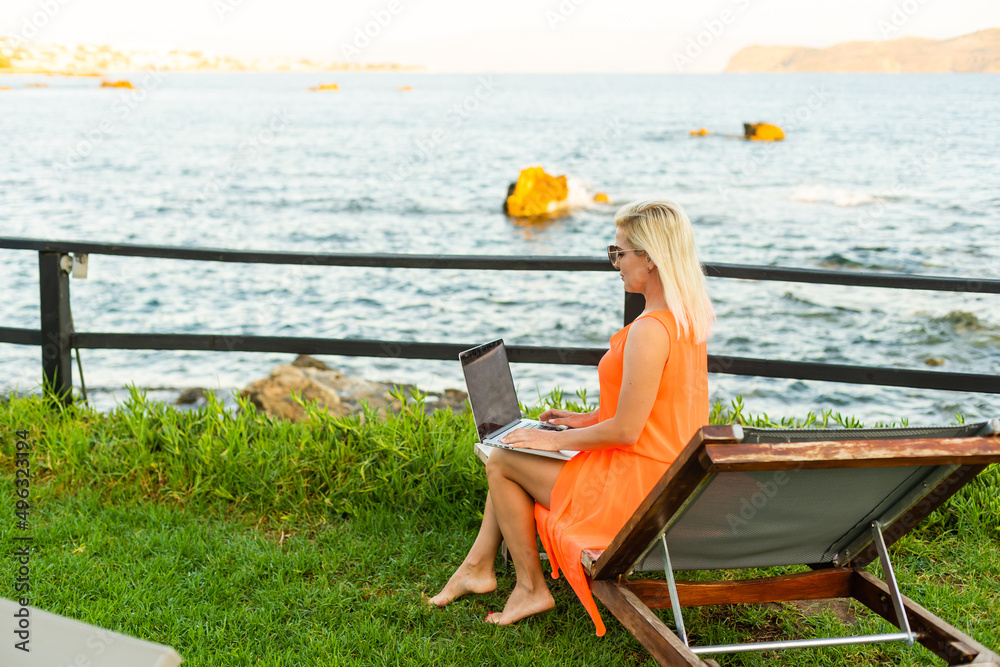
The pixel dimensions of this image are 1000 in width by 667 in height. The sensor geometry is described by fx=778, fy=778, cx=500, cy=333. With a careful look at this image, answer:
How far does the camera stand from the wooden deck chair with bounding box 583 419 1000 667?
5.85 ft

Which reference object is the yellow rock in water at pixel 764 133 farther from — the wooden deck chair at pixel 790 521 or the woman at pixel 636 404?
the wooden deck chair at pixel 790 521

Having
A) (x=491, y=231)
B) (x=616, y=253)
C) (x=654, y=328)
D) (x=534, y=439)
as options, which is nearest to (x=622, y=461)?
(x=534, y=439)

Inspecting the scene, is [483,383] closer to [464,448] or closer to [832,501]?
[464,448]

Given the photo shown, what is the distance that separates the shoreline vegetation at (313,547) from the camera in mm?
2740

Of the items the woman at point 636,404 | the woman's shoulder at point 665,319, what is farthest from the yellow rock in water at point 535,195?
the woman's shoulder at point 665,319

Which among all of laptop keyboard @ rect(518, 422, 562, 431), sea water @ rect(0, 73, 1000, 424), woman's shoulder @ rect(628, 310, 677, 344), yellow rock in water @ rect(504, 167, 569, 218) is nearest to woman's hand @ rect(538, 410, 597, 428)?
laptop keyboard @ rect(518, 422, 562, 431)

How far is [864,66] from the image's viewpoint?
3930 inches

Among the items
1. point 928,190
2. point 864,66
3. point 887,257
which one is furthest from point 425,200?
point 864,66

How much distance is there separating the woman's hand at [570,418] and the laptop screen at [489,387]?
18 cm

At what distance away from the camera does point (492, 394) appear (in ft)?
10.3

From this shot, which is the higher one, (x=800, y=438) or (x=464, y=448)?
(x=800, y=438)

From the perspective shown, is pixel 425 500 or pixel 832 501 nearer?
pixel 832 501

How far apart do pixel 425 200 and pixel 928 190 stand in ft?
65.0

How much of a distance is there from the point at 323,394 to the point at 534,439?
436 centimetres
